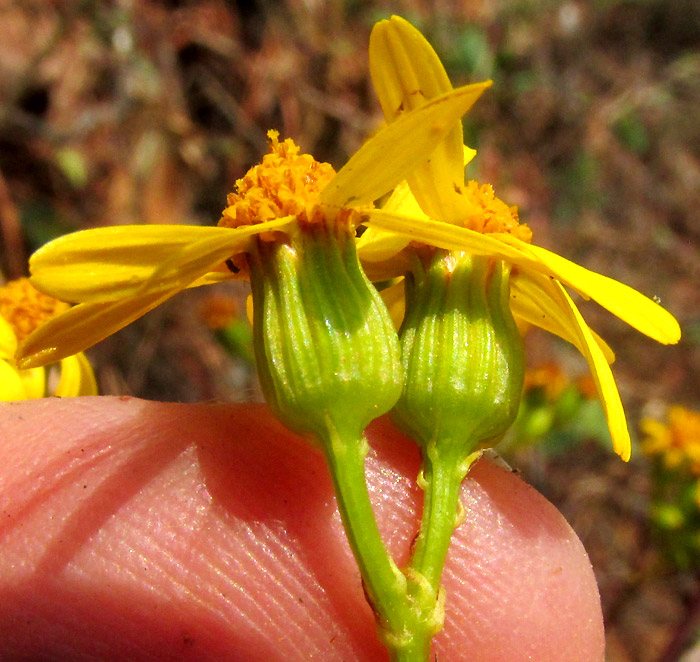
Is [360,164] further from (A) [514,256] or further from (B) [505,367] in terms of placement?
(B) [505,367]

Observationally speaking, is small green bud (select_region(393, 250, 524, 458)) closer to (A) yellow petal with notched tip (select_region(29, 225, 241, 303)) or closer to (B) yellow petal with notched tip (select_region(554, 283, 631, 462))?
(B) yellow petal with notched tip (select_region(554, 283, 631, 462))

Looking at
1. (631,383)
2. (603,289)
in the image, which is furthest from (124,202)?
(603,289)

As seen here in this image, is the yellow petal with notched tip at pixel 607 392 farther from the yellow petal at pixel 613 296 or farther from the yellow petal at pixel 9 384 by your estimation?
the yellow petal at pixel 9 384

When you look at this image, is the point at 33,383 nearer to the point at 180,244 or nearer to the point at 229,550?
the point at 229,550

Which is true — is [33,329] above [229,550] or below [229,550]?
above

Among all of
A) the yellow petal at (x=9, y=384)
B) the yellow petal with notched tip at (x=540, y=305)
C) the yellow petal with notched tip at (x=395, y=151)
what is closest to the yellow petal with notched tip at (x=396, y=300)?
the yellow petal with notched tip at (x=540, y=305)

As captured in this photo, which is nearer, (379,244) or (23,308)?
(379,244)

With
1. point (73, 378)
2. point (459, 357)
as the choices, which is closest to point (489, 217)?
point (459, 357)
